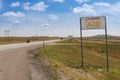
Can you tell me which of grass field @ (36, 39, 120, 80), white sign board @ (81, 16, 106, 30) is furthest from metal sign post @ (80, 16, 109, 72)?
grass field @ (36, 39, 120, 80)

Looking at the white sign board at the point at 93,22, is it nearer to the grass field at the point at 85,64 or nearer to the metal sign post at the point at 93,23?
the metal sign post at the point at 93,23

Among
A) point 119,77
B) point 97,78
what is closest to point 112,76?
point 119,77

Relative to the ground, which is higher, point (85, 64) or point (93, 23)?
point (93, 23)

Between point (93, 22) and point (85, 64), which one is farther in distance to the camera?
point (85, 64)

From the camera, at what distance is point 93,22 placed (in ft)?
61.8

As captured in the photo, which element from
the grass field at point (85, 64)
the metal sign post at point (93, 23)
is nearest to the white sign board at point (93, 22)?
the metal sign post at point (93, 23)

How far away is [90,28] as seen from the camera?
1892 cm

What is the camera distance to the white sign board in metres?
18.6

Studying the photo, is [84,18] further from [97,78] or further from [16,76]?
[16,76]

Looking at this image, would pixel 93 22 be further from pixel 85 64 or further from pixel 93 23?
pixel 85 64

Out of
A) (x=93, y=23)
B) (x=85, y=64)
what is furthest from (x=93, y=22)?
(x=85, y=64)

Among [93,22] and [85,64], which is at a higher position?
[93,22]

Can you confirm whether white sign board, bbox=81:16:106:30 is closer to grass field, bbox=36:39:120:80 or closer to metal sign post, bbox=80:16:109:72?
metal sign post, bbox=80:16:109:72

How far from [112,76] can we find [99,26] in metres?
3.76
